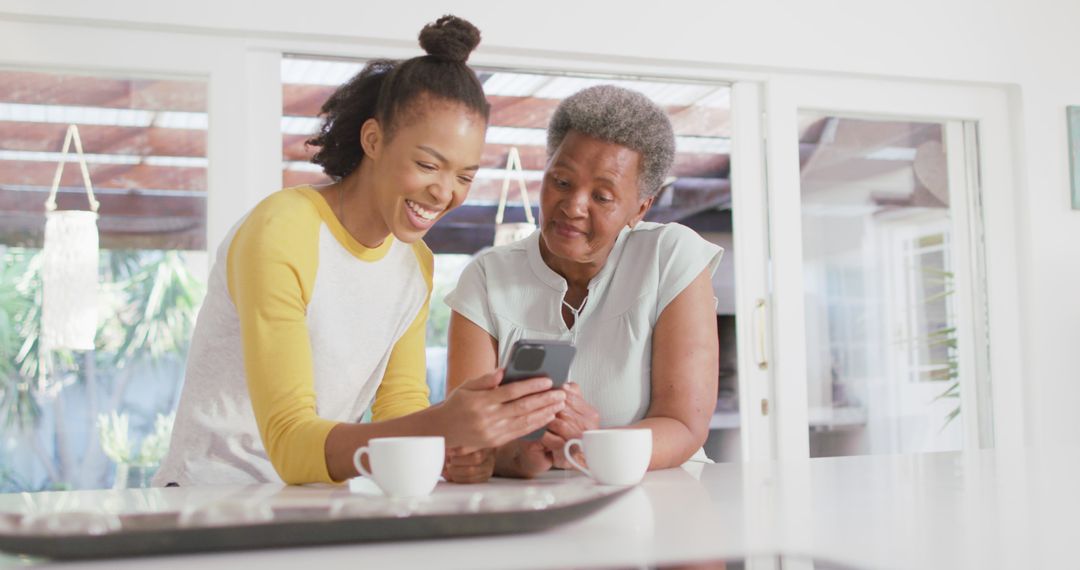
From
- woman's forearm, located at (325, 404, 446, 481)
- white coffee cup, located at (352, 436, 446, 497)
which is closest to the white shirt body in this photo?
woman's forearm, located at (325, 404, 446, 481)

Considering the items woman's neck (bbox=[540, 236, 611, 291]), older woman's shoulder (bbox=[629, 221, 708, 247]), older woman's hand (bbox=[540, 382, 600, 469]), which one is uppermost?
older woman's shoulder (bbox=[629, 221, 708, 247])

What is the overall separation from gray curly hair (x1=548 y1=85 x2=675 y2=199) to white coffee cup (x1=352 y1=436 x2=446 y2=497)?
79cm

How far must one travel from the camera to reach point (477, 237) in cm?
585

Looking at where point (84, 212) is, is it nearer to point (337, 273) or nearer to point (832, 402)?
point (337, 273)

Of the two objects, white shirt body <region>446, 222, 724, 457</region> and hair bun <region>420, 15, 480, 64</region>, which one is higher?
hair bun <region>420, 15, 480, 64</region>

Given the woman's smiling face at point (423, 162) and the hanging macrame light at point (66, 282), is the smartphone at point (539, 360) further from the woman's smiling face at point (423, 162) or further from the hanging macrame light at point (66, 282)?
the hanging macrame light at point (66, 282)

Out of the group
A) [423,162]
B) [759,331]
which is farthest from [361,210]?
[759,331]

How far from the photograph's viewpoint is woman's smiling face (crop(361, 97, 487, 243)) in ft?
4.99

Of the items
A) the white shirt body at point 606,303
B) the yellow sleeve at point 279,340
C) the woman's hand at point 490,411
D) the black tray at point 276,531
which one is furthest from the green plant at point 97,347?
the black tray at point 276,531

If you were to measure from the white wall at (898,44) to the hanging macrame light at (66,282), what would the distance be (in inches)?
29.6

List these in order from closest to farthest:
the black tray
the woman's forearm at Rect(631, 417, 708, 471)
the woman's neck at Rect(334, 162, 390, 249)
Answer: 1. the black tray
2. the woman's forearm at Rect(631, 417, 708, 471)
3. the woman's neck at Rect(334, 162, 390, 249)

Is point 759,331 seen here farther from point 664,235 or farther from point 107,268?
point 107,268

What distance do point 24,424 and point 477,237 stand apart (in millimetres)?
3109

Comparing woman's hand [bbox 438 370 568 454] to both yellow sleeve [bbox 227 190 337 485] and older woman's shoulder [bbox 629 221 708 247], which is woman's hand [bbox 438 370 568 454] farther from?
older woman's shoulder [bbox 629 221 708 247]
